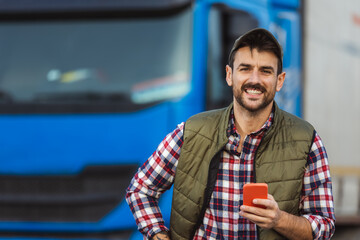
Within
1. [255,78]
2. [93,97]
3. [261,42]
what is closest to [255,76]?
[255,78]

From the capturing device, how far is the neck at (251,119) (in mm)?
2021

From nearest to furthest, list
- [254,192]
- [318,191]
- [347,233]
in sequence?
[254,192]
[318,191]
[347,233]

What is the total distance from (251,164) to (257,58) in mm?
369

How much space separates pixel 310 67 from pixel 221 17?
1.49 m

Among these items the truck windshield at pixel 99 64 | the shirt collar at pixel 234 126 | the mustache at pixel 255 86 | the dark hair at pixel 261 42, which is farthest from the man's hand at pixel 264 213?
the truck windshield at pixel 99 64

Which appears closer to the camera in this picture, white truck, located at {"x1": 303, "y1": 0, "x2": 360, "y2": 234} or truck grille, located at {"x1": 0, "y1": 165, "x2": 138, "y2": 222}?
truck grille, located at {"x1": 0, "y1": 165, "x2": 138, "y2": 222}

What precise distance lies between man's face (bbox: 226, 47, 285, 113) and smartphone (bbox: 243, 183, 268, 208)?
12.8 inches

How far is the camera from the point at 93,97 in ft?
14.3

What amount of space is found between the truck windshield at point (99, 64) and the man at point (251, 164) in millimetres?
2293

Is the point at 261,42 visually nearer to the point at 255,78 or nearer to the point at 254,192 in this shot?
the point at 255,78

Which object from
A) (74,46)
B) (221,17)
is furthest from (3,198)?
(221,17)

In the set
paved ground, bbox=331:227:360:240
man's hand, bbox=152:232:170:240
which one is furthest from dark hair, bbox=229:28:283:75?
paved ground, bbox=331:227:360:240

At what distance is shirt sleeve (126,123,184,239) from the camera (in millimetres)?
2086

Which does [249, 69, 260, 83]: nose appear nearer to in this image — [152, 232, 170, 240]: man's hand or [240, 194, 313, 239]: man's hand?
[240, 194, 313, 239]: man's hand
